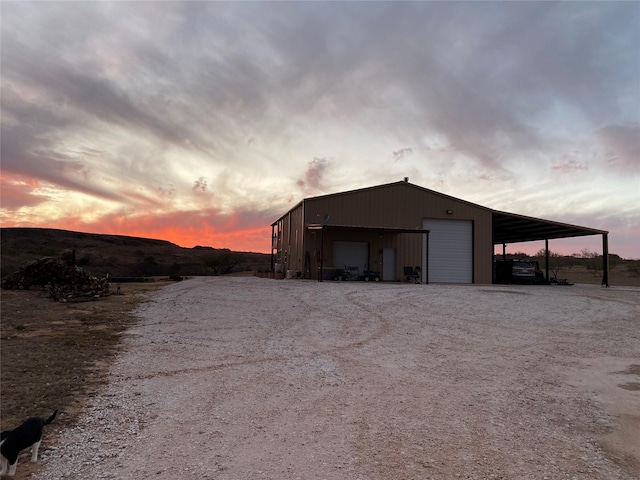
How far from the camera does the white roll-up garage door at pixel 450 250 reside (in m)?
24.7

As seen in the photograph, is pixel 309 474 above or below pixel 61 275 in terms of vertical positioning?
below

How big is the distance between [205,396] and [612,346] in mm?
7847

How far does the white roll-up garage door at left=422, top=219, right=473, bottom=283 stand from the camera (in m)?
24.7

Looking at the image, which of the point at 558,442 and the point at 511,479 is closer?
the point at 511,479

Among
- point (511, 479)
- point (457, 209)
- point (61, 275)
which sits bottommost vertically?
point (511, 479)

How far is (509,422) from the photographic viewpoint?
454 centimetres

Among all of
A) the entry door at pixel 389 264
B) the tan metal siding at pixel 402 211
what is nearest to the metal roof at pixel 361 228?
the tan metal siding at pixel 402 211

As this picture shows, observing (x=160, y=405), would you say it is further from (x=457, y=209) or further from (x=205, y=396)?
(x=457, y=209)

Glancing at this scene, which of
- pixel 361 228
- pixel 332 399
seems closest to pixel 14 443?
pixel 332 399

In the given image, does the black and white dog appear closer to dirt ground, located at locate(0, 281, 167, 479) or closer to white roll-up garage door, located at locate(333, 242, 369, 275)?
dirt ground, located at locate(0, 281, 167, 479)

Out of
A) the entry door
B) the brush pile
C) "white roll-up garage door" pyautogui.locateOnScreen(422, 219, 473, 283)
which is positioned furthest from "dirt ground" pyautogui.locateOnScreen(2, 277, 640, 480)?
"white roll-up garage door" pyautogui.locateOnScreen(422, 219, 473, 283)

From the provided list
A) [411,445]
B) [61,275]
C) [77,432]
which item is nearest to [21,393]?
[77,432]

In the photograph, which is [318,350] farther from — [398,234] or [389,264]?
[398,234]

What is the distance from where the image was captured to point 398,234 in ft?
79.5
